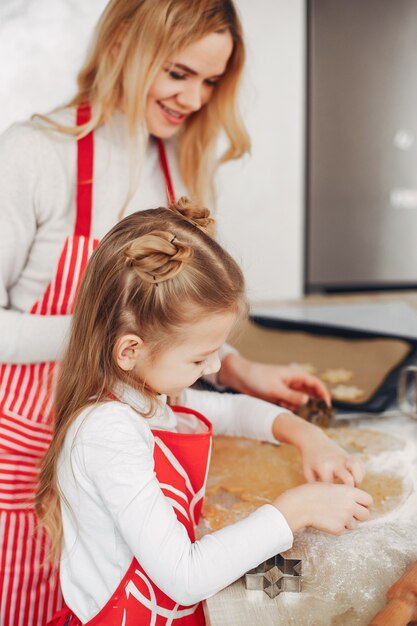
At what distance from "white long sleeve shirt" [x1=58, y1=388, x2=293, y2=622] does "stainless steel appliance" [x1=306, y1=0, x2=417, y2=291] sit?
1554 mm

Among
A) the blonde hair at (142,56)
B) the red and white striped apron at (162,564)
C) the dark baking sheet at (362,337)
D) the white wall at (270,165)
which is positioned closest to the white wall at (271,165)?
the white wall at (270,165)

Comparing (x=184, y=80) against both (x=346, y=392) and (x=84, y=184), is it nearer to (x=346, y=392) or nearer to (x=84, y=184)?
(x=84, y=184)

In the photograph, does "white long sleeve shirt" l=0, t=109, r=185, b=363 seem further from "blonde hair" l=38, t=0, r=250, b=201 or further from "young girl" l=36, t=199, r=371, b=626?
"young girl" l=36, t=199, r=371, b=626

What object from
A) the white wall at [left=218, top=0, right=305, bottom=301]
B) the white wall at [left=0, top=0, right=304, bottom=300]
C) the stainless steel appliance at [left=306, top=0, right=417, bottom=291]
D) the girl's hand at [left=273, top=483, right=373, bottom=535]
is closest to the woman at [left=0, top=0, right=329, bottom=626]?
the girl's hand at [left=273, top=483, right=373, bottom=535]

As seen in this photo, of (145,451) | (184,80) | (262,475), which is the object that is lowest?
(262,475)

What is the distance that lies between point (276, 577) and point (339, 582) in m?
0.07

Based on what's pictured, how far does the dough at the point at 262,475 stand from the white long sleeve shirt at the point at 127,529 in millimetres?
129

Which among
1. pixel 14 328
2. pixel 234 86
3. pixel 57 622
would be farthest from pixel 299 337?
pixel 57 622

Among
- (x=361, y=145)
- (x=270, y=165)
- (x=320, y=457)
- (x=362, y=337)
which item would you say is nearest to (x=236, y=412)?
(x=320, y=457)

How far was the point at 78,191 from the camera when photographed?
3.73 feet

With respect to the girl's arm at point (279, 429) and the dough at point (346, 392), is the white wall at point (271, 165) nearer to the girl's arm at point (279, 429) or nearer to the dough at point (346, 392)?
the dough at point (346, 392)

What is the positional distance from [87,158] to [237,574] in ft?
2.20

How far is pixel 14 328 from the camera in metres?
1.04

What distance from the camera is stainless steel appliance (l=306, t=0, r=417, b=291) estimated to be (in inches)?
84.7
